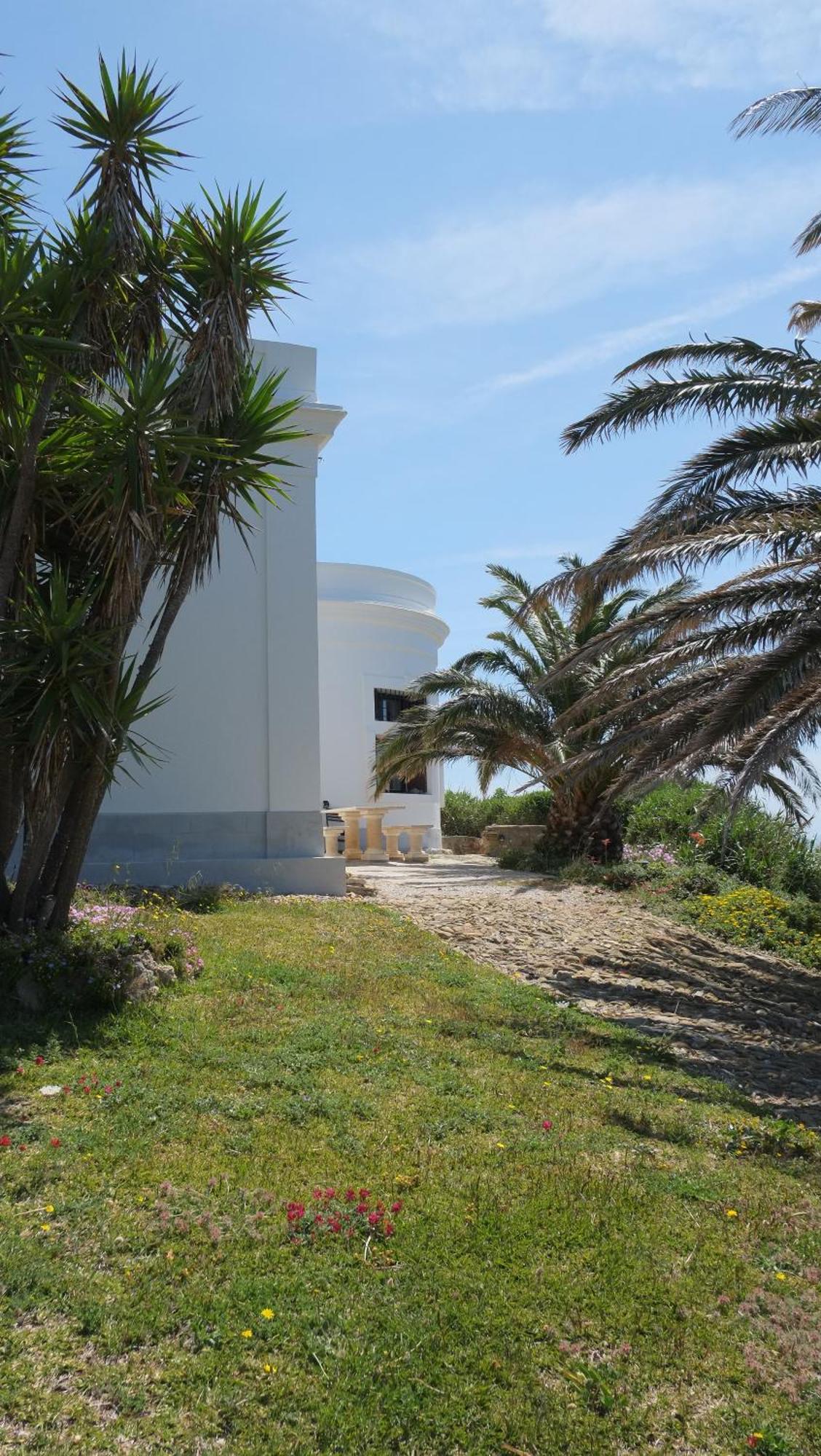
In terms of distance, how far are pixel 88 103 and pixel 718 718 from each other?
6163 mm

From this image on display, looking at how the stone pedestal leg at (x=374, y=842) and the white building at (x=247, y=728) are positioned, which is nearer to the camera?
the white building at (x=247, y=728)

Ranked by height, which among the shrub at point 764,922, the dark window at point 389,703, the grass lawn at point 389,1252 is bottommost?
the grass lawn at point 389,1252

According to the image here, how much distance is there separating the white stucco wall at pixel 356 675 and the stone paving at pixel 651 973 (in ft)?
24.2

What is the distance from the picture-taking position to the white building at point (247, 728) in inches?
514

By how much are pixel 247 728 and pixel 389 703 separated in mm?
9375

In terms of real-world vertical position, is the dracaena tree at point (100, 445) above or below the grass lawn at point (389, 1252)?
above

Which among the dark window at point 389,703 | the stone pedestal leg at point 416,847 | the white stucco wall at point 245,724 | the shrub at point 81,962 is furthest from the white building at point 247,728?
the dark window at point 389,703

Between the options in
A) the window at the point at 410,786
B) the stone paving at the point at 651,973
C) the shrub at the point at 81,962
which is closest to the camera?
the shrub at the point at 81,962

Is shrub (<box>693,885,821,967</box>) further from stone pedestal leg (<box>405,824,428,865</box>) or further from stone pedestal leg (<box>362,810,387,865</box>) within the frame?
stone pedestal leg (<box>362,810,387,865</box>)

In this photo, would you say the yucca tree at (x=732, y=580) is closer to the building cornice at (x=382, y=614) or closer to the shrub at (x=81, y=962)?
the shrub at (x=81, y=962)

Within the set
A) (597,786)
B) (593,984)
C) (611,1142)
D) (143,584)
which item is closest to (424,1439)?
(611,1142)

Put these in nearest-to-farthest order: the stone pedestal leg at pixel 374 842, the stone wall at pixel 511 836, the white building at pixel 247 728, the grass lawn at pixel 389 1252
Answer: the grass lawn at pixel 389 1252
the white building at pixel 247 728
the stone pedestal leg at pixel 374 842
the stone wall at pixel 511 836

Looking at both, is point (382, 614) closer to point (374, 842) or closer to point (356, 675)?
point (356, 675)

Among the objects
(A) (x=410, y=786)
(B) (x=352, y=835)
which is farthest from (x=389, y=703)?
(B) (x=352, y=835)
